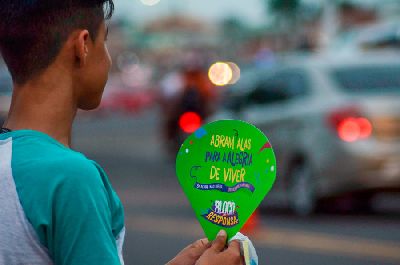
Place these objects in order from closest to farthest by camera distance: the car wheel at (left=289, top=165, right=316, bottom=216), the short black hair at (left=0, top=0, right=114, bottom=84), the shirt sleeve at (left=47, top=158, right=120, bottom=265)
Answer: the shirt sleeve at (left=47, top=158, right=120, bottom=265), the short black hair at (left=0, top=0, right=114, bottom=84), the car wheel at (left=289, top=165, right=316, bottom=216)

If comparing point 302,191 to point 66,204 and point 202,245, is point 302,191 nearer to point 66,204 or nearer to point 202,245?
point 202,245

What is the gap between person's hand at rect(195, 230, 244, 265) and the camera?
2217 mm

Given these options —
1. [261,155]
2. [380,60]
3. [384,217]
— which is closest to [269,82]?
[380,60]

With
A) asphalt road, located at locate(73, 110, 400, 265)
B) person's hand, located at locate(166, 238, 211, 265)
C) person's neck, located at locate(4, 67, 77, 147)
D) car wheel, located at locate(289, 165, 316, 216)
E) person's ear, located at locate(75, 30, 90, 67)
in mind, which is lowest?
asphalt road, located at locate(73, 110, 400, 265)

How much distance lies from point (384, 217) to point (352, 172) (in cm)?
74

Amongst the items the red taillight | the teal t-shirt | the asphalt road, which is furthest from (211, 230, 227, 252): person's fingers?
the red taillight

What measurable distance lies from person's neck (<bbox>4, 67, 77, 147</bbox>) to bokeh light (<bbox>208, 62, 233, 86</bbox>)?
985 inches

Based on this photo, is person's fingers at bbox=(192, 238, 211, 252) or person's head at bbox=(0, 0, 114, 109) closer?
person's head at bbox=(0, 0, 114, 109)

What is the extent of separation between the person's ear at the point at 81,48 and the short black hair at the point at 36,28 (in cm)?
2

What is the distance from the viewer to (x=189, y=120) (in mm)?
22031

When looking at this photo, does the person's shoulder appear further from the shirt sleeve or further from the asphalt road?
the asphalt road

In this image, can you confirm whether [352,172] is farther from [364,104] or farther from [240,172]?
[240,172]

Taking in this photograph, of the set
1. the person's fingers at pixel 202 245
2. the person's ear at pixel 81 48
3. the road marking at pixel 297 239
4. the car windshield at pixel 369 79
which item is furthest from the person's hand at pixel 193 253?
the car windshield at pixel 369 79

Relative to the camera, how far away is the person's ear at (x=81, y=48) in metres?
2.20
